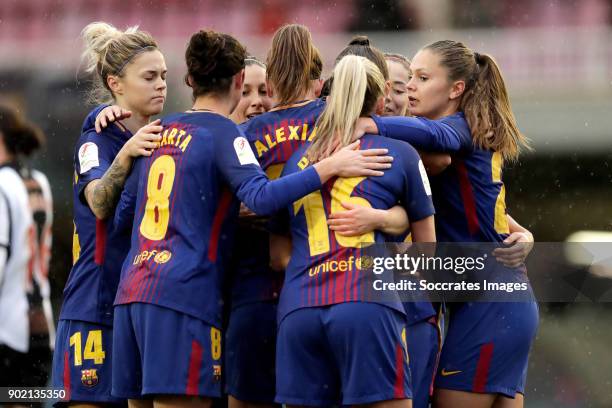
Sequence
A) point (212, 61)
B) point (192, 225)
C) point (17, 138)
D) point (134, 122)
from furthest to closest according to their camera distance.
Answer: point (17, 138) < point (134, 122) < point (212, 61) < point (192, 225)

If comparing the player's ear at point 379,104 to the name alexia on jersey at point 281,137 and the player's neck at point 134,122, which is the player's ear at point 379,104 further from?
the player's neck at point 134,122

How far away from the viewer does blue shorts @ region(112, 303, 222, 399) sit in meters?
4.42

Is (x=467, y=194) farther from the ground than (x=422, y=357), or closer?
farther from the ground

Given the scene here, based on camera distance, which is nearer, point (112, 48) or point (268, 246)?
point (268, 246)

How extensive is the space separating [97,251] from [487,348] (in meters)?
1.83

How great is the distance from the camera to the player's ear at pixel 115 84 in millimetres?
5391

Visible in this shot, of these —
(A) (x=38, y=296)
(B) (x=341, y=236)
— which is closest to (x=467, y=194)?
(B) (x=341, y=236)

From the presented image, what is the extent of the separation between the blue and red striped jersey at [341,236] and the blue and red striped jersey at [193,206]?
0.13m

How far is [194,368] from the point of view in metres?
4.44

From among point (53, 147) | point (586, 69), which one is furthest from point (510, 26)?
point (53, 147)

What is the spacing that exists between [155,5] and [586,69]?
20.7 feet

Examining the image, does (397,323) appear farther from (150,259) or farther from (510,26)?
(510,26)

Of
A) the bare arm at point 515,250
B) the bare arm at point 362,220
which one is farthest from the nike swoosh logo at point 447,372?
the bare arm at point 362,220

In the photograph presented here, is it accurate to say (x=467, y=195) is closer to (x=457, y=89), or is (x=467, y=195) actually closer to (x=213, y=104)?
(x=457, y=89)
